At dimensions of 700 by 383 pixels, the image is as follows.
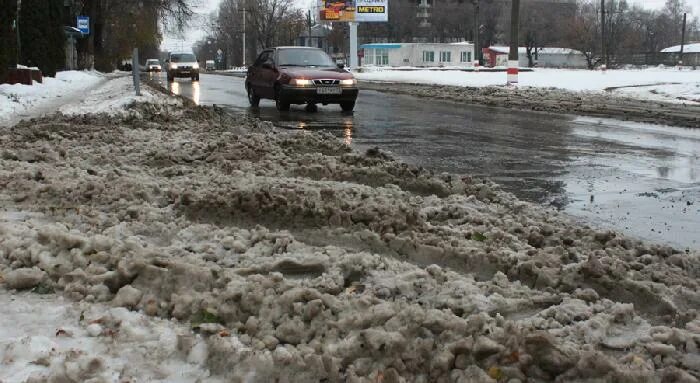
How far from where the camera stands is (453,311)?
2.74m

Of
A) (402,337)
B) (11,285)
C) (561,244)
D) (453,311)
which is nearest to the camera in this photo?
(402,337)

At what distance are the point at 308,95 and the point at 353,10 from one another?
40.2 m

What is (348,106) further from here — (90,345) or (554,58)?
(554,58)

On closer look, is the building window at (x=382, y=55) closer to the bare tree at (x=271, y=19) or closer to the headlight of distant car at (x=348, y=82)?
the bare tree at (x=271, y=19)

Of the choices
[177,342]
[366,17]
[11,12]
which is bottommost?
[177,342]

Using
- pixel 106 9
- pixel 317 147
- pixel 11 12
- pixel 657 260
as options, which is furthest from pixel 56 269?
pixel 106 9

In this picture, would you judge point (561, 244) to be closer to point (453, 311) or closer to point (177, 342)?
point (453, 311)

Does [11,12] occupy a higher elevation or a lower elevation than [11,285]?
higher

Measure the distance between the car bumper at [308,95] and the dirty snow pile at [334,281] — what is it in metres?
8.77

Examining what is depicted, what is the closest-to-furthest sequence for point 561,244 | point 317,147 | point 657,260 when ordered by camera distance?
point 657,260 < point 561,244 < point 317,147

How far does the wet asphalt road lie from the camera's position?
5016mm

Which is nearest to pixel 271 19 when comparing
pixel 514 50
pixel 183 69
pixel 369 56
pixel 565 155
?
pixel 369 56

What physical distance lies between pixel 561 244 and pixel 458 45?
92.3 metres

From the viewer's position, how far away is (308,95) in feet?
46.7
